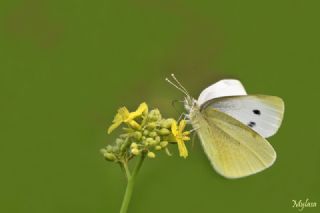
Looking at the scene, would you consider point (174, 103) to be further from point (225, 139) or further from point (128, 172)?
point (128, 172)

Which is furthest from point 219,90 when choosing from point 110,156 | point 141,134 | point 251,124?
point 110,156

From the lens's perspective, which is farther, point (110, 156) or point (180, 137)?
point (180, 137)

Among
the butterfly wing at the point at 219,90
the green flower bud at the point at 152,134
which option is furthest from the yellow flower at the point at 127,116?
the butterfly wing at the point at 219,90

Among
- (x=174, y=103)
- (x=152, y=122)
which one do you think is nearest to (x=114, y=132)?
(x=152, y=122)

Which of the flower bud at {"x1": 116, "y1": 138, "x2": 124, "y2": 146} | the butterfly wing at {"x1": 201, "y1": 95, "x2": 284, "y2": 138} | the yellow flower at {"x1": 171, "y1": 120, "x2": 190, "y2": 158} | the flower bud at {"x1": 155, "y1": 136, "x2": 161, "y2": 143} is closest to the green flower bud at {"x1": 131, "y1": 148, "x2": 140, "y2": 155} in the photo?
the flower bud at {"x1": 155, "y1": 136, "x2": 161, "y2": 143}

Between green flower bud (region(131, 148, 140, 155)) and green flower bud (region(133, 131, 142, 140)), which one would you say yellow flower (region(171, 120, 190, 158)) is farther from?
green flower bud (region(131, 148, 140, 155))

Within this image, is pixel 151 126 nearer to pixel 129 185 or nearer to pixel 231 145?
pixel 129 185

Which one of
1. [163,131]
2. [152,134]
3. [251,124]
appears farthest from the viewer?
[251,124]
